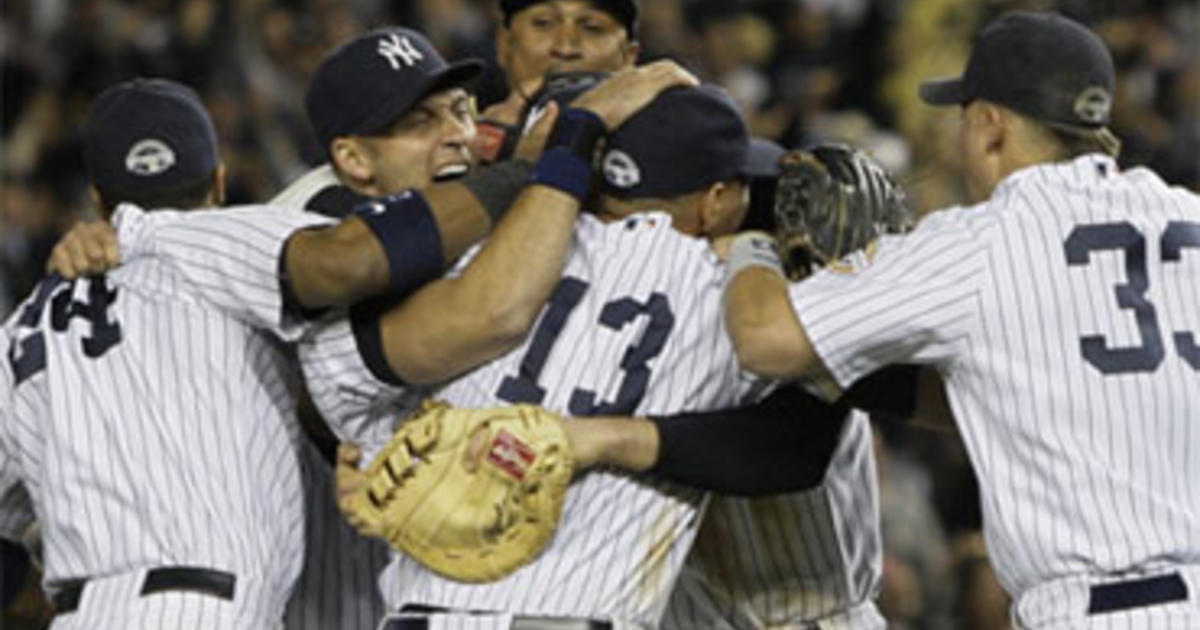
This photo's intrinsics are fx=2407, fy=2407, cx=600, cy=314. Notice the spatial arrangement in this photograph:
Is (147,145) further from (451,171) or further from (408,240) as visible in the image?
(408,240)

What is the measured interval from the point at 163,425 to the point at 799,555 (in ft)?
4.63

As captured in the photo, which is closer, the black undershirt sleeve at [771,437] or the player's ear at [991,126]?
the black undershirt sleeve at [771,437]

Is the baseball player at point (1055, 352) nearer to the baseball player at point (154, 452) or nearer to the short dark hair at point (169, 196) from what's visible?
the baseball player at point (154, 452)

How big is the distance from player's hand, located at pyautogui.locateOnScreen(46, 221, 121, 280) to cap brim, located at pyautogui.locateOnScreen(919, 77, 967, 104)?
5.55 feet

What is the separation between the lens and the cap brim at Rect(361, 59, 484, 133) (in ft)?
16.4

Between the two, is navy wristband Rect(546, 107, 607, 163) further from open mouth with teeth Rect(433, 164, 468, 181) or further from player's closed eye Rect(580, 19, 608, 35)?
player's closed eye Rect(580, 19, 608, 35)

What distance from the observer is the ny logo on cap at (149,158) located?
505cm

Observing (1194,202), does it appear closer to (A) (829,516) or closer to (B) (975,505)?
(A) (829,516)

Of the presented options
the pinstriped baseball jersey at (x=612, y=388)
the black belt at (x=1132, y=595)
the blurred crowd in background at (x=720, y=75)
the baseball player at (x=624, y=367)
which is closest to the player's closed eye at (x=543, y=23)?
the baseball player at (x=624, y=367)

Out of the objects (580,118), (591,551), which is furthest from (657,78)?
(591,551)

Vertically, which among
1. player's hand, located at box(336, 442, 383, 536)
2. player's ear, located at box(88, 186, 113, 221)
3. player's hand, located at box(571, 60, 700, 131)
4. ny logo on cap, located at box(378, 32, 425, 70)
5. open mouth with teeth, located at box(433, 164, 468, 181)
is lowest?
player's hand, located at box(336, 442, 383, 536)

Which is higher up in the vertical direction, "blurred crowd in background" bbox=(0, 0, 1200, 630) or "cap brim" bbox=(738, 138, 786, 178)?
"blurred crowd in background" bbox=(0, 0, 1200, 630)

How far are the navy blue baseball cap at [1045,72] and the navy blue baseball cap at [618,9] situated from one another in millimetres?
1422

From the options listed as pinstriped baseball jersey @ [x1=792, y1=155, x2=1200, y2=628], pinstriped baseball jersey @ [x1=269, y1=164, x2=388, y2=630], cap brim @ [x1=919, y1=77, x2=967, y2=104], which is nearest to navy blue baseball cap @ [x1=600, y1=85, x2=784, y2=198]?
pinstriped baseball jersey @ [x1=792, y1=155, x2=1200, y2=628]
